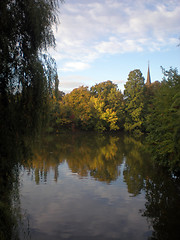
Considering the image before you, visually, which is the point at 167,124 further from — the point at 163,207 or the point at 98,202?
the point at 98,202

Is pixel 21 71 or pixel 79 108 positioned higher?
pixel 79 108

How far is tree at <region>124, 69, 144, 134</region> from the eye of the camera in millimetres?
46656

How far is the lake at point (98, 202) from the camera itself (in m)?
6.91

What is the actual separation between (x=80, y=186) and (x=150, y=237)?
16.8ft

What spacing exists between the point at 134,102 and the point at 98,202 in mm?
39586

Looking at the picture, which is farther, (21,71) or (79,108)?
(79,108)

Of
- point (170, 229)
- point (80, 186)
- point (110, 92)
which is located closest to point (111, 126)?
point (110, 92)

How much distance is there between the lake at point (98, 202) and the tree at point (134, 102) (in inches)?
1268

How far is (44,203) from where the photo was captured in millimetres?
9047

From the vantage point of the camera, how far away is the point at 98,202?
363 inches

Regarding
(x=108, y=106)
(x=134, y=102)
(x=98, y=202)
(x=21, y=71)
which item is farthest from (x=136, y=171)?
(x=108, y=106)

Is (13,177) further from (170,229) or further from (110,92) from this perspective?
(110,92)

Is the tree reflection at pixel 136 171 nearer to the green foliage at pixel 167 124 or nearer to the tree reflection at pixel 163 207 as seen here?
the tree reflection at pixel 163 207

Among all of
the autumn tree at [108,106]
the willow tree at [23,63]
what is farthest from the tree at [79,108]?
the willow tree at [23,63]
